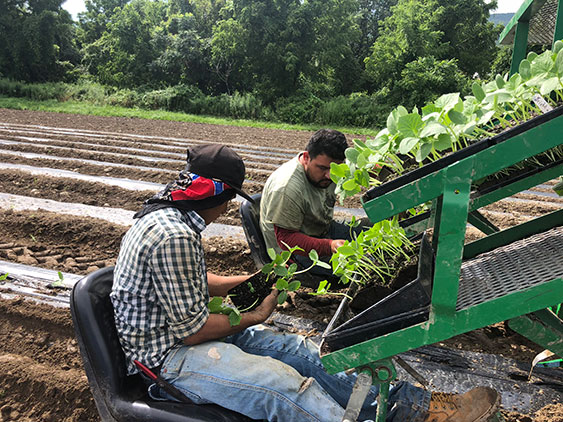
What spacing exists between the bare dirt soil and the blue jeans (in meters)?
0.97

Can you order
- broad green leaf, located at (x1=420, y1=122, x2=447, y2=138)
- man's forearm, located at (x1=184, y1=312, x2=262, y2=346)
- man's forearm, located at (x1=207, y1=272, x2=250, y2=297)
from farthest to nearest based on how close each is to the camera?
man's forearm, located at (x1=207, y1=272, x2=250, y2=297)
man's forearm, located at (x1=184, y1=312, x2=262, y2=346)
broad green leaf, located at (x1=420, y1=122, x2=447, y2=138)

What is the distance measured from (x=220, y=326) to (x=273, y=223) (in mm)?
1262

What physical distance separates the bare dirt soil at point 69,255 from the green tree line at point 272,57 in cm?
1428

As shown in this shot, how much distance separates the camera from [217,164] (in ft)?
6.80

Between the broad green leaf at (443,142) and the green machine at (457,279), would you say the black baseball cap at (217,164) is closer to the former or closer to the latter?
the green machine at (457,279)

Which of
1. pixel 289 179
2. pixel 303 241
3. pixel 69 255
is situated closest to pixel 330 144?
pixel 289 179

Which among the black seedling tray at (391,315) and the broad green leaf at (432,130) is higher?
the broad green leaf at (432,130)

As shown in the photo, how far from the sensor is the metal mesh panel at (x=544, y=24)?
2.68m

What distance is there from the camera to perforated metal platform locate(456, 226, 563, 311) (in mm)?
1371

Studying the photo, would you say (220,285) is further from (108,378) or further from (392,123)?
(392,123)

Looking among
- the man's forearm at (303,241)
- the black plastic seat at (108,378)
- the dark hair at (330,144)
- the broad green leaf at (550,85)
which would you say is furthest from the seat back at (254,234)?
the broad green leaf at (550,85)

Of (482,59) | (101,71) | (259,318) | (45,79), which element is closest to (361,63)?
(482,59)

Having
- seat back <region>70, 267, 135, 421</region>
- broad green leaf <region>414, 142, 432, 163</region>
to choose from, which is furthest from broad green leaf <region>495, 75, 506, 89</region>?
seat back <region>70, 267, 135, 421</region>

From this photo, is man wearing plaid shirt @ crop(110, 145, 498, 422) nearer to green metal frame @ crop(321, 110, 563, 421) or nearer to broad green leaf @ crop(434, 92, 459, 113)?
green metal frame @ crop(321, 110, 563, 421)
